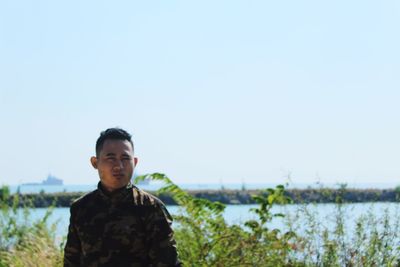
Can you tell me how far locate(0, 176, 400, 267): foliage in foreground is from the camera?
7141mm

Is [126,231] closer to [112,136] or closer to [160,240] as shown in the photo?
[160,240]

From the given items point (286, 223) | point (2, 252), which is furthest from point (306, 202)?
point (2, 252)

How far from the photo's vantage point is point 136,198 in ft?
14.5

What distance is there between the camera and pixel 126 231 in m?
4.36

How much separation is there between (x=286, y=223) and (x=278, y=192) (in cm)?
55

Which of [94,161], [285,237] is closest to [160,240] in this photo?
[94,161]

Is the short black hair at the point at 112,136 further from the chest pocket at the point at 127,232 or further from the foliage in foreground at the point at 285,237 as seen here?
the foliage in foreground at the point at 285,237

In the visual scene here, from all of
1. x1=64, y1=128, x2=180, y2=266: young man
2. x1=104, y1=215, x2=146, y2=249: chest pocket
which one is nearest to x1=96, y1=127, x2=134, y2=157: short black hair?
x1=64, y1=128, x2=180, y2=266: young man

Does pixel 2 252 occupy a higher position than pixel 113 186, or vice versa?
pixel 113 186

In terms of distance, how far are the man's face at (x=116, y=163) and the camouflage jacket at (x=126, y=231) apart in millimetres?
74

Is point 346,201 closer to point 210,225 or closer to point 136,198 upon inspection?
point 210,225

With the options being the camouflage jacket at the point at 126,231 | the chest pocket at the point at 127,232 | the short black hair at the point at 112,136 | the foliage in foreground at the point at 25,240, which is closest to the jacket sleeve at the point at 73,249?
the camouflage jacket at the point at 126,231

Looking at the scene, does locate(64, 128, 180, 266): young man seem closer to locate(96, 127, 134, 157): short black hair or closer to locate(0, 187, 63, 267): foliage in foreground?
locate(96, 127, 134, 157): short black hair

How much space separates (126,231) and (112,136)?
1.59ft
